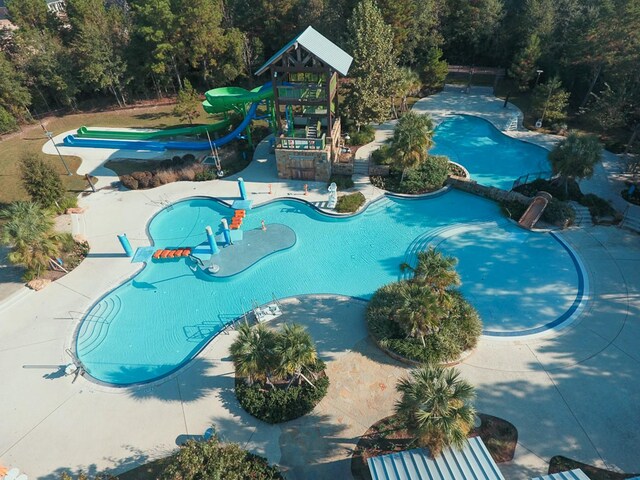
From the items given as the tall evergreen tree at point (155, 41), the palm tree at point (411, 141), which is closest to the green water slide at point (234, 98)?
the palm tree at point (411, 141)

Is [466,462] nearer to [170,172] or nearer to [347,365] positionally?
[347,365]

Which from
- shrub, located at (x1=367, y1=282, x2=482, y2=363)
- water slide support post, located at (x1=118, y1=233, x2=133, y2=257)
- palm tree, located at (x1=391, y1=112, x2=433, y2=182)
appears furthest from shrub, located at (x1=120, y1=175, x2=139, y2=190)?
shrub, located at (x1=367, y1=282, x2=482, y2=363)

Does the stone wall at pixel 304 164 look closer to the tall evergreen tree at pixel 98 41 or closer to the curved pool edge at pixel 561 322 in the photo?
the curved pool edge at pixel 561 322

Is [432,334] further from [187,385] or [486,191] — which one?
[486,191]

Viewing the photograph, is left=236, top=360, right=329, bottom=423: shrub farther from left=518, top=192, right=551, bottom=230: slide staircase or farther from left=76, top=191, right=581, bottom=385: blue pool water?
left=518, top=192, right=551, bottom=230: slide staircase

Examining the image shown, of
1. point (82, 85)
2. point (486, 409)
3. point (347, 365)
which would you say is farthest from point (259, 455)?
point (82, 85)

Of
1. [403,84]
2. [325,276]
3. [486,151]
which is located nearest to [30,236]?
[325,276]
